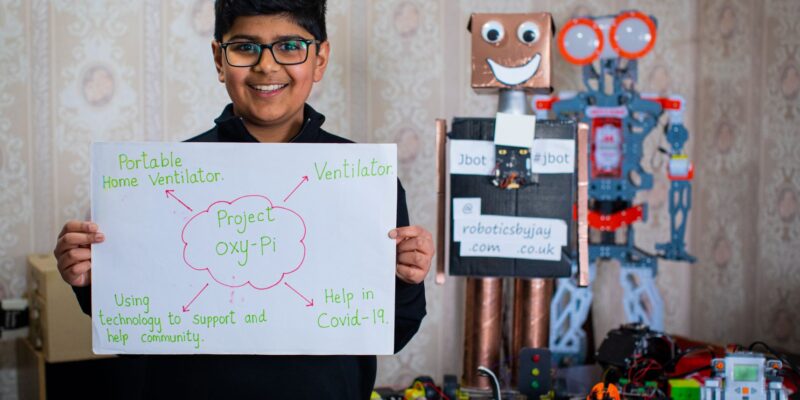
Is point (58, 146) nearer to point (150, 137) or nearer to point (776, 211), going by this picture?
point (150, 137)

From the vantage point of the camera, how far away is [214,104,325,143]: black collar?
3.73 ft

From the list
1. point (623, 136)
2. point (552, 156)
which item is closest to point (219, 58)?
point (552, 156)

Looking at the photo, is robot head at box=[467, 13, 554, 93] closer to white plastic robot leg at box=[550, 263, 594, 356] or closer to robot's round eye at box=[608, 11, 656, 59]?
robot's round eye at box=[608, 11, 656, 59]

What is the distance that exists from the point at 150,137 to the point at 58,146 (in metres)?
0.25

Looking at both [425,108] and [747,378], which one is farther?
[425,108]

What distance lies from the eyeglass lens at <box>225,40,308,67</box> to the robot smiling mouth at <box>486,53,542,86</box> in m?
0.96

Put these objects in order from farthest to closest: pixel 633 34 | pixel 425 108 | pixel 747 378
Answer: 1. pixel 425 108
2. pixel 633 34
3. pixel 747 378

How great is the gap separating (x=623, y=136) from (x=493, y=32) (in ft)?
1.78

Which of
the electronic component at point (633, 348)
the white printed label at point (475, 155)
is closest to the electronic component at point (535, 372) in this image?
the electronic component at point (633, 348)

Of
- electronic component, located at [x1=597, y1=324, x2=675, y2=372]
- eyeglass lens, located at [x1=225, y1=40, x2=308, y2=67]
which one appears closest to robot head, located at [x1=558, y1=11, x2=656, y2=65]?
electronic component, located at [x1=597, y1=324, x2=675, y2=372]

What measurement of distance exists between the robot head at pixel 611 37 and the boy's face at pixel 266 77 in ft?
4.13

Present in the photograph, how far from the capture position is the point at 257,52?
3.68 feet

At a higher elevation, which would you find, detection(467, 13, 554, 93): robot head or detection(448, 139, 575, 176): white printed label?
detection(467, 13, 554, 93): robot head

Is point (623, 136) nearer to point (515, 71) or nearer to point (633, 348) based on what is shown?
point (515, 71)
